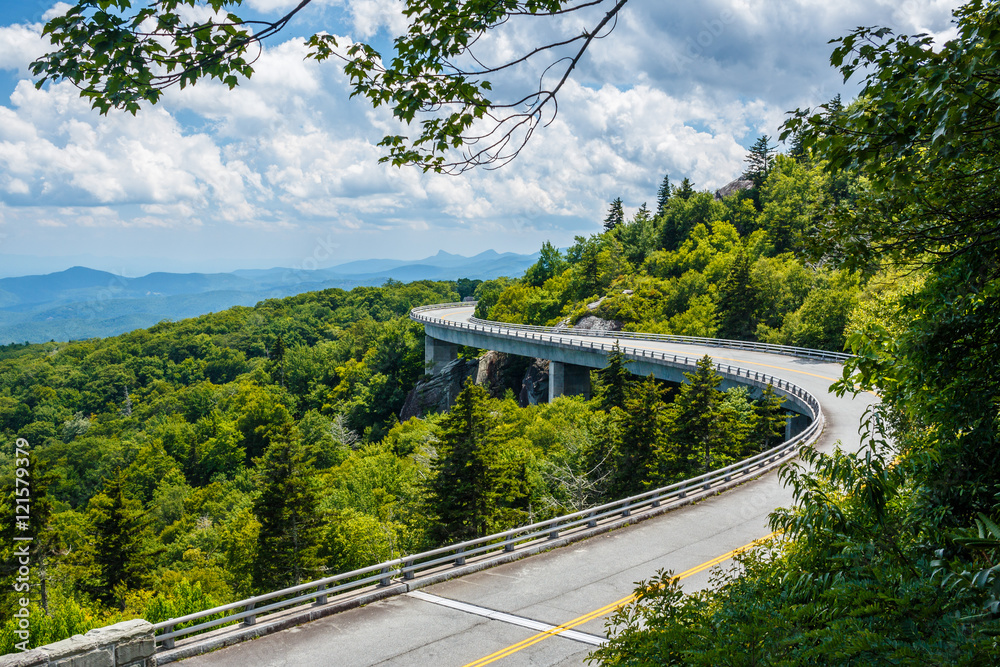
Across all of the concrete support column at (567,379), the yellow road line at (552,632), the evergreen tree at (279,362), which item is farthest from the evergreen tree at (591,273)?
the yellow road line at (552,632)

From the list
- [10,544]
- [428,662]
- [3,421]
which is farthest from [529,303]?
[3,421]

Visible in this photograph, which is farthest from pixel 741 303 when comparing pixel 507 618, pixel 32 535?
pixel 32 535

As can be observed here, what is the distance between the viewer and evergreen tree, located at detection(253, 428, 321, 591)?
2377 cm

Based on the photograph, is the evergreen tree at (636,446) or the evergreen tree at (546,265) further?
the evergreen tree at (546,265)

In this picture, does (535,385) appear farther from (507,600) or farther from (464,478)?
(507,600)

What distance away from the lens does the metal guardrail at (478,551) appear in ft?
36.0

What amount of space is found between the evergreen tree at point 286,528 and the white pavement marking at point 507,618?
42.8ft

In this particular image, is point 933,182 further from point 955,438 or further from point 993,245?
point 955,438

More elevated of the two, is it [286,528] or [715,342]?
[715,342]

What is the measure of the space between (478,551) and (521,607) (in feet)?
9.18

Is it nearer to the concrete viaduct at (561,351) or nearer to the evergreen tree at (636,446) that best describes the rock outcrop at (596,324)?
the concrete viaduct at (561,351)

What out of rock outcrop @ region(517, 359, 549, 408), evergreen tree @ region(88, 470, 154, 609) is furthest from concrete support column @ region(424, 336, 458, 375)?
evergreen tree @ region(88, 470, 154, 609)

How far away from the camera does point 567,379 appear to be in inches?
2269

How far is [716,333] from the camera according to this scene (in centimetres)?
6106
